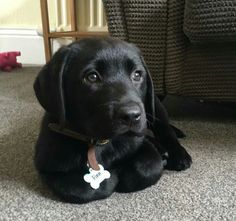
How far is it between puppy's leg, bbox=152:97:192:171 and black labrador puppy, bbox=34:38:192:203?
111mm

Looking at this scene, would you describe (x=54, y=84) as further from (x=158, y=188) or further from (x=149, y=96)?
(x=158, y=188)

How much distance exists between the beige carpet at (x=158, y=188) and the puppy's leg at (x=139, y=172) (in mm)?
21

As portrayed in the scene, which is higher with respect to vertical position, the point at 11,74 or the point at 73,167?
the point at 73,167

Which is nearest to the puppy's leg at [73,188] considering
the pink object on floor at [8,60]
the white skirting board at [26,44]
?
the pink object on floor at [8,60]

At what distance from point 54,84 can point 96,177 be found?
241 millimetres

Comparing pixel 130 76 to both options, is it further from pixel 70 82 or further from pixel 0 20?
pixel 0 20

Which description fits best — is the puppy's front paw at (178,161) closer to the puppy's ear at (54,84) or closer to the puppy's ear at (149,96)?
the puppy's ear at (149,96)

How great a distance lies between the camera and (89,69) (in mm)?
930

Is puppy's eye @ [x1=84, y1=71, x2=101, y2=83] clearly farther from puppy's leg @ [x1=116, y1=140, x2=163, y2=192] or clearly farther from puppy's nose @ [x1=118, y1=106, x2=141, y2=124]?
puppy's leg @ [x1=116, y1=140, x2=163, y2=192]

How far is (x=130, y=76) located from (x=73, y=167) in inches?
10.2

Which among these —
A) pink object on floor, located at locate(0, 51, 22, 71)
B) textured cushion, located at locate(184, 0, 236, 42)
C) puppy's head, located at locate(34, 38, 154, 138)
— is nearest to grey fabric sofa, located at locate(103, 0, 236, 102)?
textured cushion, located at locate(184, 0, 236, 42)

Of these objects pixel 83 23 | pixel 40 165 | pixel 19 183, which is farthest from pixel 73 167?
pixel 83 23

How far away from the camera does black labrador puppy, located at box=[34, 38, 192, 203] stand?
2.97ft

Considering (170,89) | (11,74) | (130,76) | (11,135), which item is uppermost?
(130,76)
